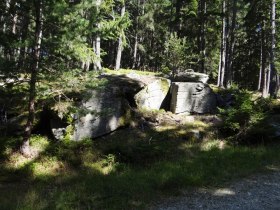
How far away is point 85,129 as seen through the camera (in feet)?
45.0

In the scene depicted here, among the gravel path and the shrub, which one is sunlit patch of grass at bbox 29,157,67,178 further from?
the shrub

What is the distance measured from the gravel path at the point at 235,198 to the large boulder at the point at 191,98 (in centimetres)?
851

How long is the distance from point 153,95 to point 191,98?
2.09 meters

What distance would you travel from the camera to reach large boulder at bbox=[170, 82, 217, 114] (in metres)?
17.6

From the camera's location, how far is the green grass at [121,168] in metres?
8.03

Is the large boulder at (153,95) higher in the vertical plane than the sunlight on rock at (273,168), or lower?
higher

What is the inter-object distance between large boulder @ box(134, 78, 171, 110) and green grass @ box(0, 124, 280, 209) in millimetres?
2189

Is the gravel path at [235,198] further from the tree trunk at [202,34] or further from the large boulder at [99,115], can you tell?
the tree trunk at [202,34]

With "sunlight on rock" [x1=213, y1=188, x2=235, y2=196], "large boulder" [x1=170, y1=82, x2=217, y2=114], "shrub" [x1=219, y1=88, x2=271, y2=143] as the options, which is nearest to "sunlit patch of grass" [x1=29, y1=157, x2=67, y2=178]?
"sunlight on rock" [x1=213, y1=188, x2=235, y2=196]

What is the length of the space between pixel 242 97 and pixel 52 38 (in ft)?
26.5

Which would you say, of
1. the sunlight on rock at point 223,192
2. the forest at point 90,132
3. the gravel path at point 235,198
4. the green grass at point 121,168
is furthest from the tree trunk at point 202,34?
the sunlight on rock at point 223,192

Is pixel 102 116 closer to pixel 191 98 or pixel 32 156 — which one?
pixel 32 156

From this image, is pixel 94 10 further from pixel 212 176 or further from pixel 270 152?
pixel 270 152

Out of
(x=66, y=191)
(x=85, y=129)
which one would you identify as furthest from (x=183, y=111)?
(x=66, y=191)
